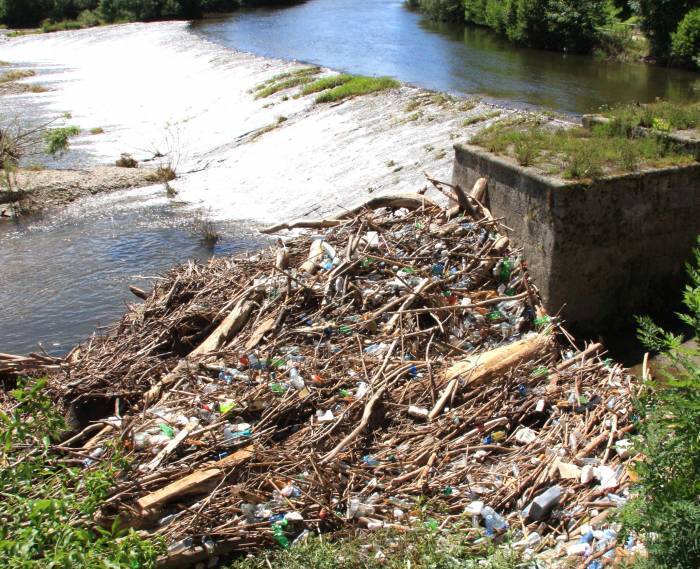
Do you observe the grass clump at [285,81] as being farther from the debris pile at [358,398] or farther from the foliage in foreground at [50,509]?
the foliage in foreground at [50,509]

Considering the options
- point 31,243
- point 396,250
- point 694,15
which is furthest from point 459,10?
point 396,250

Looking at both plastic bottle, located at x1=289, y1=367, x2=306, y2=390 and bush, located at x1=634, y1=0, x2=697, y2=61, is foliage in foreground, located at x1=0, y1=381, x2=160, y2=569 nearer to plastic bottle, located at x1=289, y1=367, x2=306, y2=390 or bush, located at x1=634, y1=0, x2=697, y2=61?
plastic bottle, located at x1=289, y1=367, x2=306, y2=390

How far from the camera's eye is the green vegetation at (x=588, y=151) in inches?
279

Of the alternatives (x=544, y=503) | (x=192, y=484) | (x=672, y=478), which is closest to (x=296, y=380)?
(x=192, y=484)

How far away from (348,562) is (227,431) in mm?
1466

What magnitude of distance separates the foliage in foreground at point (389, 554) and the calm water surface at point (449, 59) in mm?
15312

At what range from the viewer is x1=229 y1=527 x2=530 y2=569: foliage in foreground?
430 centimetres

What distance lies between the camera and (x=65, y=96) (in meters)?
26.8

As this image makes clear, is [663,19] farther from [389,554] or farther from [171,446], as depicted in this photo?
[389,554]

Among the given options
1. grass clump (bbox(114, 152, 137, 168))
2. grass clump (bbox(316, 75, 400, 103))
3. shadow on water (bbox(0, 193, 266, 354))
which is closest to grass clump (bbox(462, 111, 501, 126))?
grass clump (bbox(316, 75, 400, 103))

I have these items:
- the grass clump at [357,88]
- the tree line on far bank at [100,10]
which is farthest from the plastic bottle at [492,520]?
the tree line on far bank at [100,10]

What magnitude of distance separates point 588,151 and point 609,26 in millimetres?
24580

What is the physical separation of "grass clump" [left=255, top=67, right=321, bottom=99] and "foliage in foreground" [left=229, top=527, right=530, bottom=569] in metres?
17.9

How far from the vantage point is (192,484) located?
4977mm
